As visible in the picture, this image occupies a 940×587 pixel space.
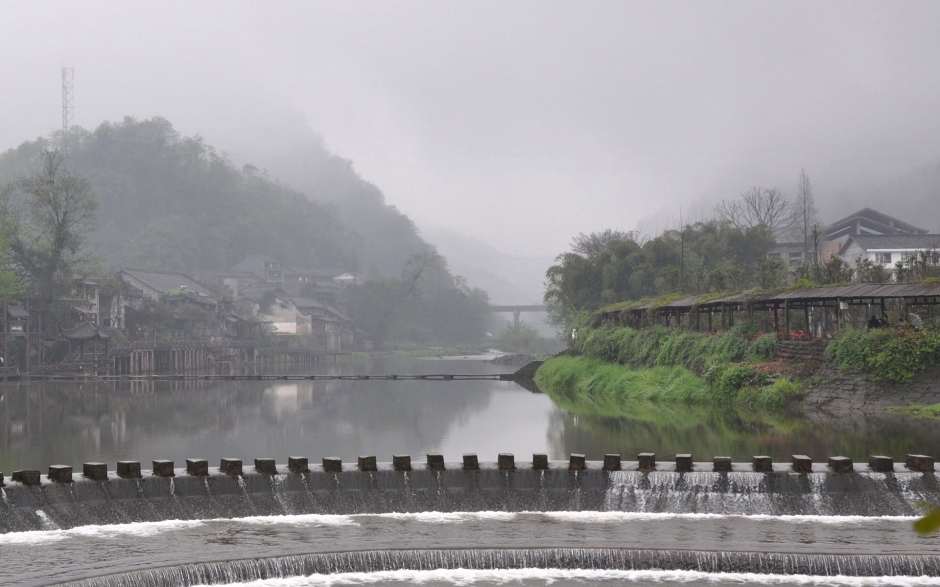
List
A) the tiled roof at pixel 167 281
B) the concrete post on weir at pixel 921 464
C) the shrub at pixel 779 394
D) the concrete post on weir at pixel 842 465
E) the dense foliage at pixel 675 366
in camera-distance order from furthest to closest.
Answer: the tiled roof at pixel 167 281 < the dense foliage at pixel 675 366 < the shrub at pixel 779 394 < the concrete post on weir at pixel 921 464 < the concrete post on weir at pixel 842 465

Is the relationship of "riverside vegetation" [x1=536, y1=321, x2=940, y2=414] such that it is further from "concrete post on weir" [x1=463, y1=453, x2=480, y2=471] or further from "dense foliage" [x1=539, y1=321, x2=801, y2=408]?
"concrete post on weir" [x1=463, y1=453, x2=480, y2=471]

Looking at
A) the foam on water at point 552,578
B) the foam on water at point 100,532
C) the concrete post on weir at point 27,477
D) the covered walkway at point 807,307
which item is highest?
the covered walkway at point 807,307

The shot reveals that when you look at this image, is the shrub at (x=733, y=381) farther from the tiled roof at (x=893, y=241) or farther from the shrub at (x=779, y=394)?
the tiled roof at (x=893, y=241)

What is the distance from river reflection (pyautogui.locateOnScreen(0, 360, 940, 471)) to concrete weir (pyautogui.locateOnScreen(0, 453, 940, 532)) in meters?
4.71

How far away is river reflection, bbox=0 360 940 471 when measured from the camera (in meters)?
23.0

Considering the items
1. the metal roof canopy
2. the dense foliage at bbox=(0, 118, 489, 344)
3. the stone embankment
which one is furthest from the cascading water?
the dense foliage at bbox=(0, 118, 489, 344)

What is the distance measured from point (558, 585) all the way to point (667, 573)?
1401 mm

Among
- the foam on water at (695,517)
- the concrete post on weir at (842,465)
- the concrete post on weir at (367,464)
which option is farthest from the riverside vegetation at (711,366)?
the concrete post on weir at (367,464)

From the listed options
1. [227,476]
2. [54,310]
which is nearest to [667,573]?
[227,476]

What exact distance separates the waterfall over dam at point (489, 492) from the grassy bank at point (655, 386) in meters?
14.8

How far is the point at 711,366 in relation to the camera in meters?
34.8

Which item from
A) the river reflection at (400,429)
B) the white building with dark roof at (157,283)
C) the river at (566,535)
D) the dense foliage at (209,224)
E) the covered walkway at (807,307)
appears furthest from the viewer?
the dense foliage at (209,224)

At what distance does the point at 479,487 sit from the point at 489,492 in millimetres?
176

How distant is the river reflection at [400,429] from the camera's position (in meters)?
23.0
